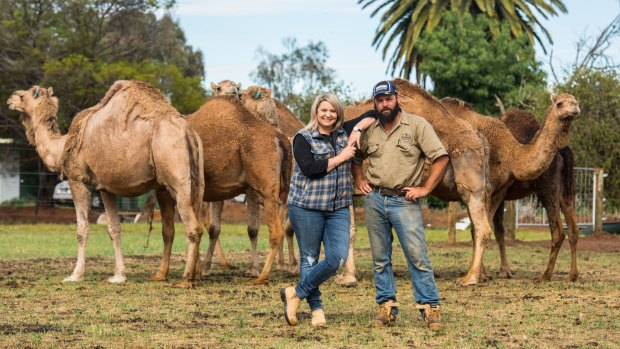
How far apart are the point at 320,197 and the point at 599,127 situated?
87.6ft

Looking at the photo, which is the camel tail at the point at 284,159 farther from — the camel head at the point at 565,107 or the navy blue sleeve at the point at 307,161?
the navy blue sleeve at the point at 307,161

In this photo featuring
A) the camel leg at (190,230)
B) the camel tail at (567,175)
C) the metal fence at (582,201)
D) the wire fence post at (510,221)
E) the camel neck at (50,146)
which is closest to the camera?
the camel leg at (190,230)

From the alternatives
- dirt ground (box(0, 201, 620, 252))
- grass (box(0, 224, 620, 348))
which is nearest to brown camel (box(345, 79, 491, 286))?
grass (box(0, 224, 620, 348))

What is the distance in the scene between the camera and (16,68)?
40.9m

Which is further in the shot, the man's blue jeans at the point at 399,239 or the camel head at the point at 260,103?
the camel head at the point at 260,103

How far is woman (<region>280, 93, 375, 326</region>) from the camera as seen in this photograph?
943 centimetres

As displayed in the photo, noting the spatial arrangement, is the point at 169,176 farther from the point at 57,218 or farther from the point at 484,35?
the point at 484,35

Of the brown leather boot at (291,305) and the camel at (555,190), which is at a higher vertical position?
the camel at (555,190)

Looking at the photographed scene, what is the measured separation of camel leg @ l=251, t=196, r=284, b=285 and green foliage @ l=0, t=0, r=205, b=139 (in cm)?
2708

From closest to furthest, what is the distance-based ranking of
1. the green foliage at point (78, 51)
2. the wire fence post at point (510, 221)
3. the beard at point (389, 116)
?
the beard at point (389, 116) < the wire fence post at point (510, 221) < the green foliage at point (78, 51)

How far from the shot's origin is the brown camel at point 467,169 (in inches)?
553

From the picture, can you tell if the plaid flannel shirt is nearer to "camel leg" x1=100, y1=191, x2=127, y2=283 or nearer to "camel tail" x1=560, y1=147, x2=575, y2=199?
"camel leg" x1=100, y1=191, x2=127, y2=283

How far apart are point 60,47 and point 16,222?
903 centimetres

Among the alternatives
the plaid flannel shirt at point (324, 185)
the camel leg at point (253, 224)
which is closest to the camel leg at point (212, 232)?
the camel leg at point (253, 224)
